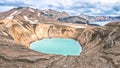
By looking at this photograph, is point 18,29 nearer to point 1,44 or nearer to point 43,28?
point 43,28

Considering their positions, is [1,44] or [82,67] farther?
[1,44]

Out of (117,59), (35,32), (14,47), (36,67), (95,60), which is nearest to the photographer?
(36,67)

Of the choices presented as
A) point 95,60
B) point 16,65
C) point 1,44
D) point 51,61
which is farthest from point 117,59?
point 1,44

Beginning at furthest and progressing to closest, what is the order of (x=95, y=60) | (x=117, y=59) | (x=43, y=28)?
(x=43, y=28)
(x=117, y=59)
(x=95, y=60)

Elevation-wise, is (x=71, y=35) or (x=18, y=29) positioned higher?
(x=18, y=29)

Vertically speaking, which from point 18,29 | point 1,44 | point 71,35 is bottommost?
point 71,35

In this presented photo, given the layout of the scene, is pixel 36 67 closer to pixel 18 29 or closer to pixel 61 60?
pixel 61 60

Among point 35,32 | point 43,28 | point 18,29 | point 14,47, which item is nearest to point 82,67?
point 14,47

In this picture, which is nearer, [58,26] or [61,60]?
[61,60]

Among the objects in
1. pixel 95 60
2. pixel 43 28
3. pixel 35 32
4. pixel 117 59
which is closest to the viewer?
pixel 95 60
